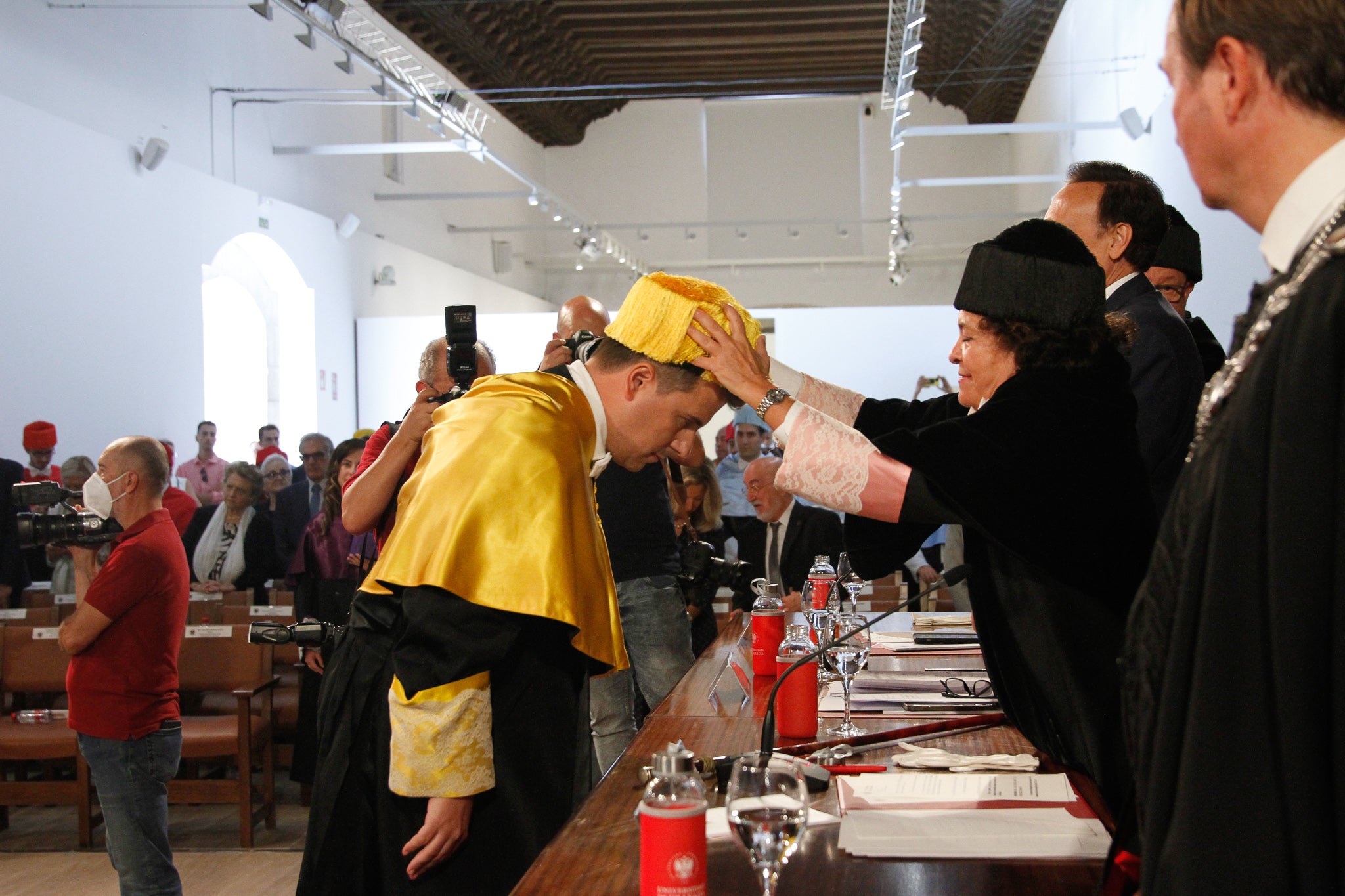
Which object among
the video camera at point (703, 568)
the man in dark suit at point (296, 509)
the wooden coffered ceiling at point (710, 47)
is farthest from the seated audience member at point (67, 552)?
the wooden coffered ceiling at point (710, 47)

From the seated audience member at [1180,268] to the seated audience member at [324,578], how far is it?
296 cm

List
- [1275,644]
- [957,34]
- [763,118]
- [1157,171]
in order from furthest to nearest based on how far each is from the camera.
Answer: [763,118] < [957,34] < [1157,171] < [1275,644]

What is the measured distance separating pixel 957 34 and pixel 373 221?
24.0 feet

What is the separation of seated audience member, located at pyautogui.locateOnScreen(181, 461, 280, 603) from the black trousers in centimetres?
475

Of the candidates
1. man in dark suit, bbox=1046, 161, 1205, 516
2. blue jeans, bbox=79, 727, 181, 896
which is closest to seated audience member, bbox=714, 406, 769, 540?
blue jeans, bbox=79, 727, 181, 896

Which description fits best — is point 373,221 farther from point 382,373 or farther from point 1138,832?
point 1138,832

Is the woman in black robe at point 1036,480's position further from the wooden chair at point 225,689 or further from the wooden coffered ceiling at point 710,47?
the wooden coffered ceiling at point 710,47

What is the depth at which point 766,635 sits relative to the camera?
Answer: 2.54 meters

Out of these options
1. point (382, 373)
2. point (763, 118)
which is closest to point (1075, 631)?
point (382, 373)

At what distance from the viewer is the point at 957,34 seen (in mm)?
14484

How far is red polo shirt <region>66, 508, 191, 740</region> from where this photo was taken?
130 inches

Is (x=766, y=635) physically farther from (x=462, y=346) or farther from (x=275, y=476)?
(x=275, y=476)

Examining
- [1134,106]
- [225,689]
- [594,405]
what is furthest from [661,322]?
[1134,106]

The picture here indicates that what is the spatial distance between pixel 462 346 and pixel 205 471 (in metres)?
6.14
